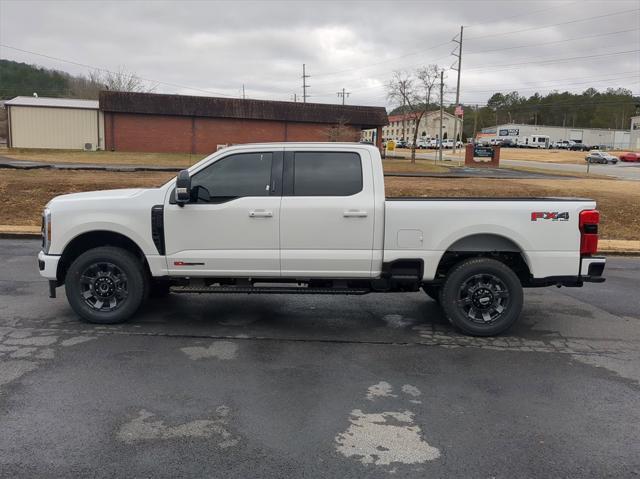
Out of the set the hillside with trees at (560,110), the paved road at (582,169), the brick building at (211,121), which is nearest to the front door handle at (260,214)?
the paved road at (582,169)

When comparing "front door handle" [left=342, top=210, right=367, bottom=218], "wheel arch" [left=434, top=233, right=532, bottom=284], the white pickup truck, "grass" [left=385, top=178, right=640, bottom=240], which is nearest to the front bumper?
the white pickup truck

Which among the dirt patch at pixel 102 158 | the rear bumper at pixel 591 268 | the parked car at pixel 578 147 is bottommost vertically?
the rear bumper at pixel 591 268

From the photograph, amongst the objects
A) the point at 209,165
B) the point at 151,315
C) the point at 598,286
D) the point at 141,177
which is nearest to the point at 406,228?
the point at 209,165

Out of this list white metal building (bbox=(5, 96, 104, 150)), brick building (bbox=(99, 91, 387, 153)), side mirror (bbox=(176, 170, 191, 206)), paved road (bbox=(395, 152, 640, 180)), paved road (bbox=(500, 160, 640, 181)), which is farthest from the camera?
brick building (bbox=(99, 91, 387, 153))

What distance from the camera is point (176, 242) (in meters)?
6.03

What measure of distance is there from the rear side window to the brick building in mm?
38768

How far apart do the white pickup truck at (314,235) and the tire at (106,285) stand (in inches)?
0.5

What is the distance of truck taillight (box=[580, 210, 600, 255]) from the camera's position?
5.92 m

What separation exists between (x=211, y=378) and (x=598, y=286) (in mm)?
6708

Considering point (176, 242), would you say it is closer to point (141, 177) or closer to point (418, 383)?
point (418, 383)

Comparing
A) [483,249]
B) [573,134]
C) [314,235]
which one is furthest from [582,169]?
[573,134]

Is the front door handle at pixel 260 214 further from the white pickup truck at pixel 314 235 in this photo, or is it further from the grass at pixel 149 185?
the grass at pixel 149 185

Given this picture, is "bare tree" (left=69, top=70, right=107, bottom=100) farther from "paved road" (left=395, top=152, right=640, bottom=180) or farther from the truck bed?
the truck bed

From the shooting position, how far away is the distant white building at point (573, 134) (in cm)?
11688
